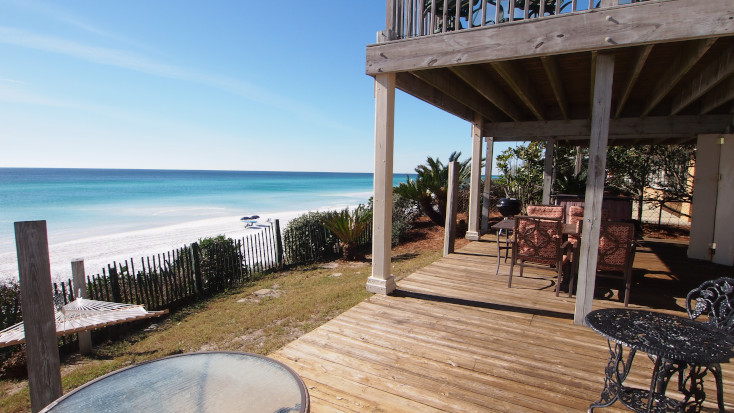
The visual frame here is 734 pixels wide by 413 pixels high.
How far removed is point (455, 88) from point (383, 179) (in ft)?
6.89

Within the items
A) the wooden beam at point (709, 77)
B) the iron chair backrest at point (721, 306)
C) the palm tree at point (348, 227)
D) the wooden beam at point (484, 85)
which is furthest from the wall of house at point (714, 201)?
the palm tree at point (348, 227)

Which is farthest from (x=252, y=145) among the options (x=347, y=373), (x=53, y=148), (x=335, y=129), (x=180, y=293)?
(x=347, y=373)

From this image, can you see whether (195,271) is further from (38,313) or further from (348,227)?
(38,313)

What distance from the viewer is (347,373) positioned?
2.35 m

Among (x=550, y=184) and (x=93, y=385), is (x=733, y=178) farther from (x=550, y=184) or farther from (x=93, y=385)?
(x=93, y=385)

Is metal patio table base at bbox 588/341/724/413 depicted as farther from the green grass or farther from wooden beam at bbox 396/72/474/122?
Result: wooden beam at bbox 396/72/474/122

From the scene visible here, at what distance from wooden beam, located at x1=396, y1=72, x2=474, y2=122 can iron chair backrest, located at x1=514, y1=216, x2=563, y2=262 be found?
82.2 inches

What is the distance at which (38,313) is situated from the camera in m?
1.79

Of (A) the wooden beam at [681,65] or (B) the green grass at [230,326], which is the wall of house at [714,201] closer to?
(A) the wooden beam at [681,65]

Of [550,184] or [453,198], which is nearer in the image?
[453,198]

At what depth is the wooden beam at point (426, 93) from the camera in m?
4.18

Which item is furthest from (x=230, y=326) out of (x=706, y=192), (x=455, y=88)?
(x=706, y=192)

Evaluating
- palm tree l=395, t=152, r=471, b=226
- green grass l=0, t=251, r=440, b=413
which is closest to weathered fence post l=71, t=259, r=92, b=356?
green grass l=0, t=251, r=440, b=413

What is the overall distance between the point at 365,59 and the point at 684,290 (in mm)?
4863
